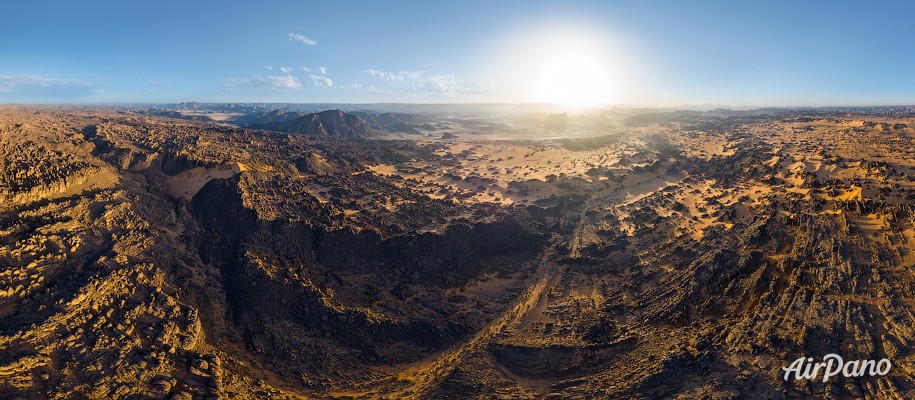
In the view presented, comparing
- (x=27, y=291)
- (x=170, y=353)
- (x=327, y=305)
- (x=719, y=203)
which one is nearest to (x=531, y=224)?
(x=719, y=203)

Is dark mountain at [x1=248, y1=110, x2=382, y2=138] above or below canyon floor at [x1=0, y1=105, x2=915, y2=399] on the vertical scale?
above

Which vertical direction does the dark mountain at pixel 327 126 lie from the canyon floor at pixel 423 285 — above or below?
above

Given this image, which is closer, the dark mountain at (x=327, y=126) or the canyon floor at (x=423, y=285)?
the canyon floor at (x=423, y=285)

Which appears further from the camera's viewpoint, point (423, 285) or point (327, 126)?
point (327, 126)

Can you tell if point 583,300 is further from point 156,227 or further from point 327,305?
point 156,227

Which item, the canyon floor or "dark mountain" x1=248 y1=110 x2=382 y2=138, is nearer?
the canyon floor
